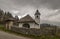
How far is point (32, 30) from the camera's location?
25984 mm

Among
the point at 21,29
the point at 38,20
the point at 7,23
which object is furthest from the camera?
the point at 38,20

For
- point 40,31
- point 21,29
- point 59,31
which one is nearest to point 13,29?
point 21,29

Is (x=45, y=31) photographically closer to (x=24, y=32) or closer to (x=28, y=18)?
(x=24, y=32)

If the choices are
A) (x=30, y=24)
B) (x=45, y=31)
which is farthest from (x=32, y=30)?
(x=30, y=24)

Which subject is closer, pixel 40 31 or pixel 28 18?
pixel 40 31

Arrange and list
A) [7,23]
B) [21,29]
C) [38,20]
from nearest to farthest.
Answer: [21,29] < [7,23] < [38,20]

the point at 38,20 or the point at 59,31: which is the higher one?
the point at 38,20

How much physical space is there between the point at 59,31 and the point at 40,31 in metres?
5.56

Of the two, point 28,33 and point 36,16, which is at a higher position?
point 36,16

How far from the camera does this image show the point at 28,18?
126ft

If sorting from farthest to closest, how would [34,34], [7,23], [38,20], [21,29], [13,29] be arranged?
[38,20] < [7,23] < [13,29] < [21,29] < [34,34]

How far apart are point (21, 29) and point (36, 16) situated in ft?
79.9

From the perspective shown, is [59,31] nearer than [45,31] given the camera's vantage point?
No

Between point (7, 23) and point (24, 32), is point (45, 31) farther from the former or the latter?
point (7, 23)
